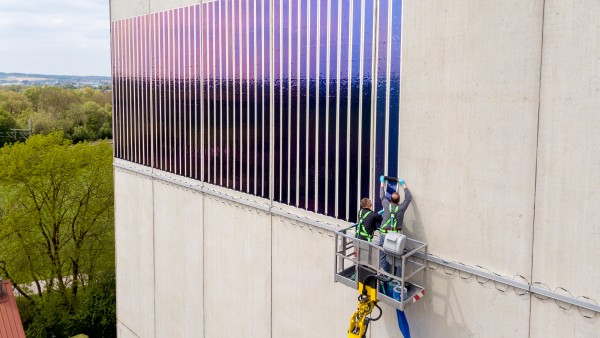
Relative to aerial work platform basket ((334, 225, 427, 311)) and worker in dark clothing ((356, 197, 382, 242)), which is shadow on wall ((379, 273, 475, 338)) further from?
worker in dark clothing ((356, 197, 382, 242))

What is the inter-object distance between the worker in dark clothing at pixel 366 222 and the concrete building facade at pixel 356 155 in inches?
22.9

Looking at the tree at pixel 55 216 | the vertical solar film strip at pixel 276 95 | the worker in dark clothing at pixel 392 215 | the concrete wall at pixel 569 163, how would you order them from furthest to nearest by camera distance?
1. the tree at pixel 55 216
2. the vertical solar film strip at pixel 276 95
3. the worker in dark clothing at pixel 392 215
4. the concrete wall at pixel 569 163

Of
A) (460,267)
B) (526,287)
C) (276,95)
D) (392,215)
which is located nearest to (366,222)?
(392,215)

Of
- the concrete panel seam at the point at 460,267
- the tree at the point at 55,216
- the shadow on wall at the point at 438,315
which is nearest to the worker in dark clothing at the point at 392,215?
the concrete panel seam at the point at 460,267

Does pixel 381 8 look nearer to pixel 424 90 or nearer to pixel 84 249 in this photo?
pixel 424 90

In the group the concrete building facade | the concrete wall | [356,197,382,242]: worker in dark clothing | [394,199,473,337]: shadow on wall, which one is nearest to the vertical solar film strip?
the concrete building facade

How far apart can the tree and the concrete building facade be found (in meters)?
14.2

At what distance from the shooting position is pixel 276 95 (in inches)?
411

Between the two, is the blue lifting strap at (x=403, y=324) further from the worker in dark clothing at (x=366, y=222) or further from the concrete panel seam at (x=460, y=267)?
the worker in dark clothing at (x=366, y=222)

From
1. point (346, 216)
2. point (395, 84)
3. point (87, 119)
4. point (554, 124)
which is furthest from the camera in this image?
point (87, 119)

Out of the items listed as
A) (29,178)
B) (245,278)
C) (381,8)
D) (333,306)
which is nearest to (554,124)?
(381,8)

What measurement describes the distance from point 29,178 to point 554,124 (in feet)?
88.0

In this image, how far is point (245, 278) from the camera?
38.1ft

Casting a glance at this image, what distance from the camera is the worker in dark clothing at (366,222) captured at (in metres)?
8.01
